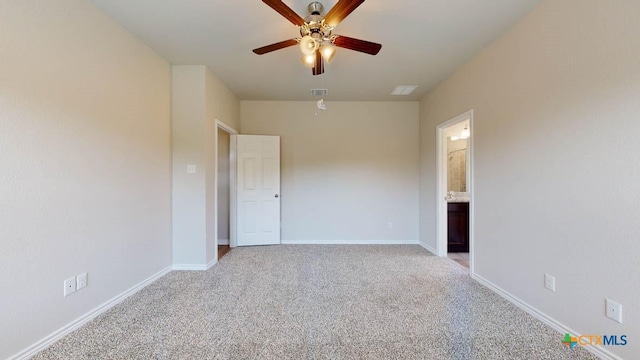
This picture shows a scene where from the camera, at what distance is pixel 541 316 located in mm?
1981

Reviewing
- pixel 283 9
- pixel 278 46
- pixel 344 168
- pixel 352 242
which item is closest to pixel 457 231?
pixel 352 242

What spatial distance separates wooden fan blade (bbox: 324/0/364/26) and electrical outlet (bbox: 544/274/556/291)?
2.44 m

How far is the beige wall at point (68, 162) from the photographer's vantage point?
4.91ft

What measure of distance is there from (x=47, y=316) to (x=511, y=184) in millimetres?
3785

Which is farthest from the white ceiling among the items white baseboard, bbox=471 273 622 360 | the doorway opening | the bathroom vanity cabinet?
white baseboard, bbox=471 273 622 360

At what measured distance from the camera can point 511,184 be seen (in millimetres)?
2299

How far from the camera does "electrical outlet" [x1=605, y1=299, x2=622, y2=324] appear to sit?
1479 millimetres

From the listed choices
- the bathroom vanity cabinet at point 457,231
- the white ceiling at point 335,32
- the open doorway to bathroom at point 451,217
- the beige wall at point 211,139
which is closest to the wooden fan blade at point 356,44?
the white ceiling at point 335,32

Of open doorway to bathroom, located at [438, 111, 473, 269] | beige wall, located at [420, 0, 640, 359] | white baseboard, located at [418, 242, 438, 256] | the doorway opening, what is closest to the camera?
beige wall, located at [420, 0, 640, 359]

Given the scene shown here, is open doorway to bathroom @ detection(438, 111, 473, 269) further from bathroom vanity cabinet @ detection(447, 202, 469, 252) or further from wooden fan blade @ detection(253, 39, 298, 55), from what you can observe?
wooden fan blade @ detection(253, 39, 298, 55)

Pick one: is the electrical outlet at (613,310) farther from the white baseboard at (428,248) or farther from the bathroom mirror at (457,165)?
the bathroom mirror at (457,165)

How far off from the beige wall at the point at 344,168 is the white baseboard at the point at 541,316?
178cm

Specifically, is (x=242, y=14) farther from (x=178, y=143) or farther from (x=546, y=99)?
(x=546, y=99)

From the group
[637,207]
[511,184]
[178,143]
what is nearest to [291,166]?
[178,143]
